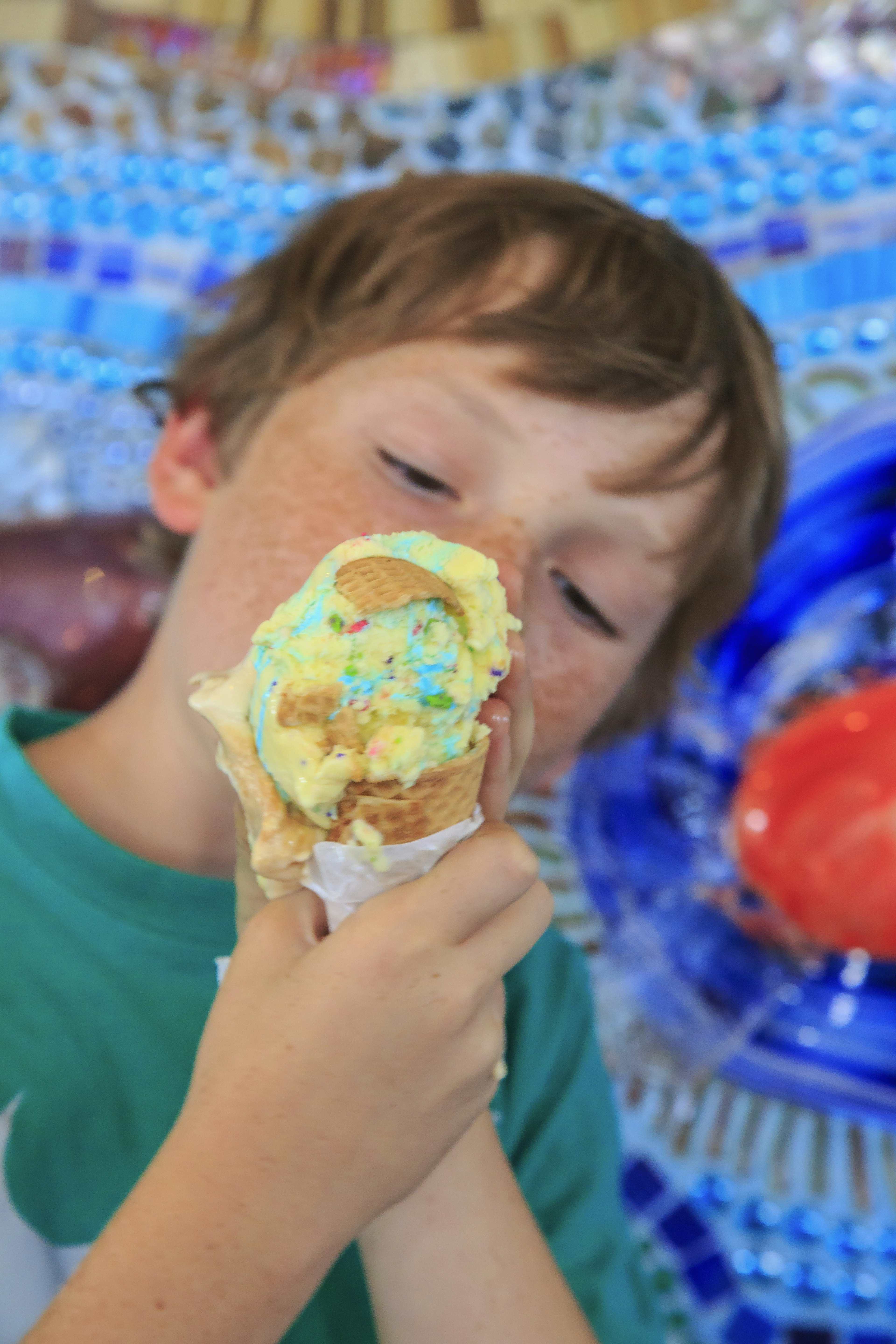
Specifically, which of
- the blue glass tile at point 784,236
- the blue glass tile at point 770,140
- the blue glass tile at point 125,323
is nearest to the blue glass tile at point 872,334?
the blue glass tile at point 784,236

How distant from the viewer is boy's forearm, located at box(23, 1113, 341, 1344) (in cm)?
49

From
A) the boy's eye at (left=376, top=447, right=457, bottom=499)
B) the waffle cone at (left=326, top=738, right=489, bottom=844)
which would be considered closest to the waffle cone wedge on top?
the waffle cone at (left=326, top=738, right=489, bottom=844)

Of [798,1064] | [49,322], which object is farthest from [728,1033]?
[49,322]

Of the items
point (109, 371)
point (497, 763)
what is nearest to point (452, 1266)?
point (497, 763)

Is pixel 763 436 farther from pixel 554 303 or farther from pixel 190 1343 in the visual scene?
pixel 190 1343

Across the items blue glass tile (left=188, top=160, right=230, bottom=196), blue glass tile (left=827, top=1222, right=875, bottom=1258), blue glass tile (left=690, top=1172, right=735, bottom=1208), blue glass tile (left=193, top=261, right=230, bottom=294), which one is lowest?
blue glass tile (left=827, top=1222, right=875, bottom=1258)

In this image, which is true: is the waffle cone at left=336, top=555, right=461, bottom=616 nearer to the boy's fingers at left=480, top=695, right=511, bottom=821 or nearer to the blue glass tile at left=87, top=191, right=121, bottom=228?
the boy's fingers at left=480, top=695, right=511, bottom=821

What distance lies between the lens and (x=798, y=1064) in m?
1.14

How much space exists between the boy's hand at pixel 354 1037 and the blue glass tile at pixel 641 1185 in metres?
0.68

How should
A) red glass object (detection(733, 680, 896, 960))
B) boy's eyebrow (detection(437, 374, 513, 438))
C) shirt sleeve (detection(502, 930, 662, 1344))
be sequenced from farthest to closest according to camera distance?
1. red glass object (detection(733, 680, 896, 960))
2. shirt sleeve (detection(502, 930, 662, 1344))
3. boy's eyebrow (detection(437, 374, 513, 438))

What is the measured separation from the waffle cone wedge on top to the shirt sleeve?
456 mm

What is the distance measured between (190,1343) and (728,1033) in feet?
2.59

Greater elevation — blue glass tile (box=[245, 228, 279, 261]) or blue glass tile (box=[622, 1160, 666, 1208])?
blue glass tile (box=[245, 228, 279, 261])

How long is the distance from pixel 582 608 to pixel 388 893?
1.20 ft
